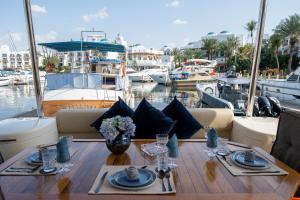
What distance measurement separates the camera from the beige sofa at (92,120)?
101 inches

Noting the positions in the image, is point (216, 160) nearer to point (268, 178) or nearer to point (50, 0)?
point (268, 178)

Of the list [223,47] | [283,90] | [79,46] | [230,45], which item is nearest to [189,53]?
[223,47]

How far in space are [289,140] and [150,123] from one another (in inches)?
41.7

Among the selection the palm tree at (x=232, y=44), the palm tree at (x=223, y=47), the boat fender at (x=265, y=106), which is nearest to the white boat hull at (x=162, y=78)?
the palm tree at (x=232, y=44)

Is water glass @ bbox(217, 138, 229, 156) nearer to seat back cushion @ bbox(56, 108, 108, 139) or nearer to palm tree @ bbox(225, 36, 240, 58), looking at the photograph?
seat back cushion @ bbox(56, 108, 108, 139)

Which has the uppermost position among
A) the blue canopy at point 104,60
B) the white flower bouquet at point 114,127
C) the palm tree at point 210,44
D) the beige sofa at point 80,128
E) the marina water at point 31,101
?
the palm tree at point 210,44

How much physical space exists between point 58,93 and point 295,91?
25.1 feet

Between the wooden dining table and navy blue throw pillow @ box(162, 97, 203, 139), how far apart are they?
76 centimetres

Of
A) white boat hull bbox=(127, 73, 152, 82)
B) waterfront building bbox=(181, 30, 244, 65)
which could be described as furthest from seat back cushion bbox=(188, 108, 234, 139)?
waterfront building bbox=(181, 30, 244, 65)

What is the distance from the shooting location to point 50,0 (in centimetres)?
364

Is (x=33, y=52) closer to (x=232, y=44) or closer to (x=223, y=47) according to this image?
(x=232, y=44)

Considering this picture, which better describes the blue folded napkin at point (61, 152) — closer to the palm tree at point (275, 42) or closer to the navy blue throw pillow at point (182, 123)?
the navy blue throw pillow at point (182, 123)

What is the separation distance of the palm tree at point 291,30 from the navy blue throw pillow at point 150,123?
15449 mm

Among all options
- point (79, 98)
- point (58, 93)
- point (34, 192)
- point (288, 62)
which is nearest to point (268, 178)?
point (34, 192)
